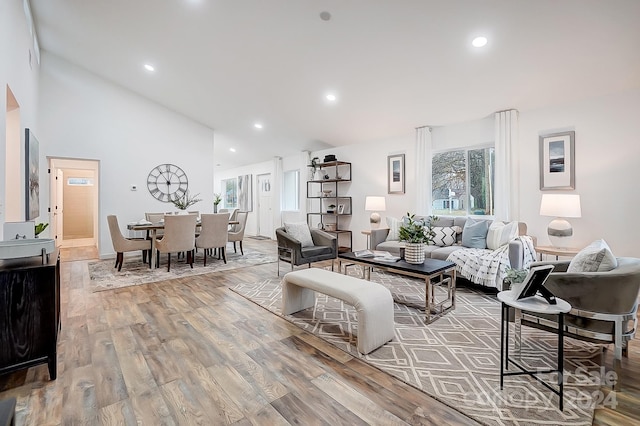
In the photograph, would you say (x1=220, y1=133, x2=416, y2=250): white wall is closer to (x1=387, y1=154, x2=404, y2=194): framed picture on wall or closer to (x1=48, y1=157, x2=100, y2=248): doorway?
(x1=387, y1=154, x2=404, y2=194): framed picture on wall

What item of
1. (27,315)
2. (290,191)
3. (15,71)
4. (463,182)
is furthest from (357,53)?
(290,191)

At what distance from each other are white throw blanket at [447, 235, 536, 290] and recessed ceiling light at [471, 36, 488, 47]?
7.56ft

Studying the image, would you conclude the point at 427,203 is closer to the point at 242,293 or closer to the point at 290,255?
the point at 290,255

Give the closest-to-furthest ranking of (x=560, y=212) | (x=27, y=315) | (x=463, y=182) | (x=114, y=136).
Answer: (x=27, y=315)
(x=560, y=212)
(x=463, y=182)
(x=114, y=136)

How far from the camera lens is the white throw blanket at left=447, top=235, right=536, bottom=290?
143 inches

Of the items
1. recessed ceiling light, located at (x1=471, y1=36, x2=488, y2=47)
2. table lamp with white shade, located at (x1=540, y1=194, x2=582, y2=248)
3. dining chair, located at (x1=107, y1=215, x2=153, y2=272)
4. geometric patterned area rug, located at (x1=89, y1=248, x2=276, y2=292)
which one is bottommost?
geometric patterned area rug, located at (x1=89, y1=248, x2=276, y2=292)

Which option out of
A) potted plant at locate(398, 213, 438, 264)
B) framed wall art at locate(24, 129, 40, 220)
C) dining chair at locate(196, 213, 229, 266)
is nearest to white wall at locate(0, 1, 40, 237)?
framed wall art at locate(24, 129, 40, 220)

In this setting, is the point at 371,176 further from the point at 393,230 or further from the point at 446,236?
the point at 446,236

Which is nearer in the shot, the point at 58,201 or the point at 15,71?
the point at 15,71

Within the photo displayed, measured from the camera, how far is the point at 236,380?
197cm

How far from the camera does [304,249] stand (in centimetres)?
455

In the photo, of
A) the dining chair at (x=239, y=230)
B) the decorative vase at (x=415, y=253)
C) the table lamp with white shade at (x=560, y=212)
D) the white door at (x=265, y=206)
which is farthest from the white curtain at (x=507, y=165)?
the white door at (x=265, y=206)

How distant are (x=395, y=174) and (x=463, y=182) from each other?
1257 mm

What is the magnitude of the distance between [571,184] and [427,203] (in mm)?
2029
